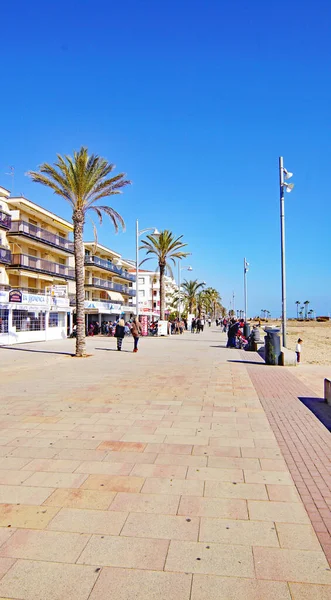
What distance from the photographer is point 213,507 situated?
12.6 ft

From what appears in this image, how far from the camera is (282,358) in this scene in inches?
563

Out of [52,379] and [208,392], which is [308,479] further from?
[52,379]

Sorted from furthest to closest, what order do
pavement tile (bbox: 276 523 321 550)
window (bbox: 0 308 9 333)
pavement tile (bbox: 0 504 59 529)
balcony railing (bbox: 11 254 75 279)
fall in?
balcony railing (bbox: 11 254 75 279), window (bbox: 0 308 9 333), pavement tile (bbox: 0 504 59 529), pavement tile (bbox: 276 523 321 550)

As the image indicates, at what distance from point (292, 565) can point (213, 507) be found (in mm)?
994

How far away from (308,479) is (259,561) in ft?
Result: 5.54

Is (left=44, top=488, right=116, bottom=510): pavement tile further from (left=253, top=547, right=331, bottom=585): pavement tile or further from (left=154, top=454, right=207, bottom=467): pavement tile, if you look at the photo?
(left=253, top=547, right=331, bottom=585): pavement tile

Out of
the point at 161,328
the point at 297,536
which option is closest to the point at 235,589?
the point at 297,536

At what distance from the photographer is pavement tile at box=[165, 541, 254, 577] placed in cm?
290

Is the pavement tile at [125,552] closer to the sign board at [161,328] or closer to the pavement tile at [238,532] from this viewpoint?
the pavement tile at [238,532]

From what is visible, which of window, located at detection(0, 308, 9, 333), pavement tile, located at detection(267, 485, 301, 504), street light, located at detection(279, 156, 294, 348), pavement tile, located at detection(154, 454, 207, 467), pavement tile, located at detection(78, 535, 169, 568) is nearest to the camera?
pavement tile, located at detection(78, 535, 169, 568)

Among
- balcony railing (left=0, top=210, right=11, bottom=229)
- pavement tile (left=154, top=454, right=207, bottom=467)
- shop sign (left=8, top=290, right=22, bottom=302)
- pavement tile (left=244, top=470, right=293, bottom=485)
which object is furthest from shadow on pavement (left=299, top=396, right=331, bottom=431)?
balcony railing (left=0, top=210, right=11, bottom=229)

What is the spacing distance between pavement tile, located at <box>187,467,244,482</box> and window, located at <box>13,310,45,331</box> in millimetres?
24026

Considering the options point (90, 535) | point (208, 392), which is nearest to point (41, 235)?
point (208, 392)

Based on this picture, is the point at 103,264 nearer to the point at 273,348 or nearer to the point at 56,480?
the point at 273,348
